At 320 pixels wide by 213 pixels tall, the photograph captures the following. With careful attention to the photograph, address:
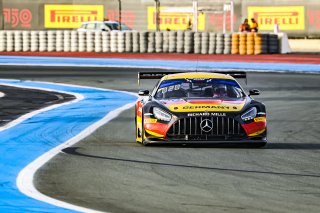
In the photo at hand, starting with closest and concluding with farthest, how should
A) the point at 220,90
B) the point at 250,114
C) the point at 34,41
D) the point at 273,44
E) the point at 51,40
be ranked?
1. the point at 250,114
2. the point at 220,90
3. the point at 273,44
4. the point at 51,40
5. the point at 34,41

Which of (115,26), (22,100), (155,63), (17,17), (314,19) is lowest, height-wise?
(22,100)

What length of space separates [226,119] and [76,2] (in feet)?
138

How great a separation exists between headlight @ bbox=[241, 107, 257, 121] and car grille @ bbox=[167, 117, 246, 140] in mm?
146

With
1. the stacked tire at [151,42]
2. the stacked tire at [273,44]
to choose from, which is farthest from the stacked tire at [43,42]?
the stacked tire at [273,44]

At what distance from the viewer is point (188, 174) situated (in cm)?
1235

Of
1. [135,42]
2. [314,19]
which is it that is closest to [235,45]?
[135,42]

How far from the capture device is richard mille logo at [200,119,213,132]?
15062 mm

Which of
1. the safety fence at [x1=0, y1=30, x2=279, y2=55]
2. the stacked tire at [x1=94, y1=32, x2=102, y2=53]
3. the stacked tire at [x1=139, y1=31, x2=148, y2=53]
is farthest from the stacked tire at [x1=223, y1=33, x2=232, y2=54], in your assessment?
the stacked tire at [x1=94, y1=32, x2=102, y2=53]

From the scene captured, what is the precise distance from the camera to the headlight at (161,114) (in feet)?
50.0

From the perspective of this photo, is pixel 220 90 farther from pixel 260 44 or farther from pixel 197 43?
pixel 260 44

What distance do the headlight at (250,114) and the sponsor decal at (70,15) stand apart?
136ft

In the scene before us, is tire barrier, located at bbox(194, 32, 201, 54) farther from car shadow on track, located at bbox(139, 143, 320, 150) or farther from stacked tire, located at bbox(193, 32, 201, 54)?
car shadow on track, located at bbox(139, 143, 320, 150)

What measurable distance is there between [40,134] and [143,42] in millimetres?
29202

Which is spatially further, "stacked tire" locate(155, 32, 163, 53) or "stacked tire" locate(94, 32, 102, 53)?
"stacked tire" locate(94, 32, 102, 53)
